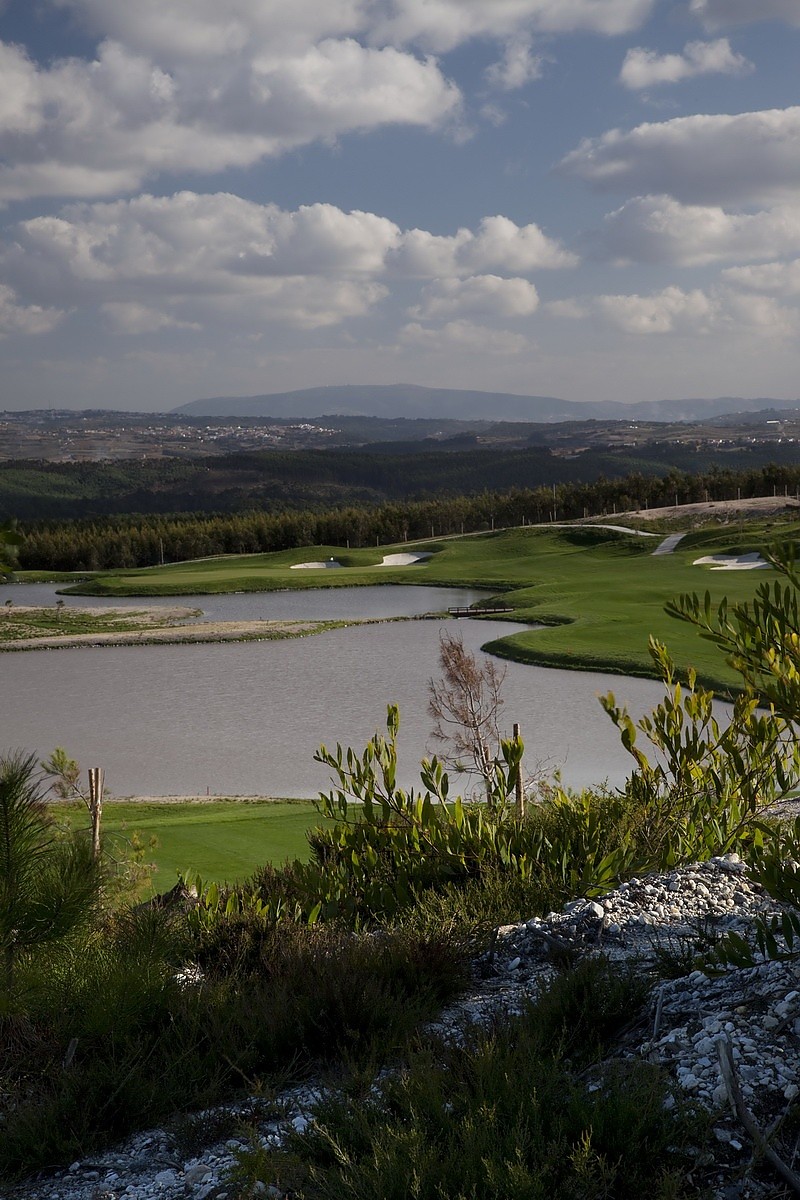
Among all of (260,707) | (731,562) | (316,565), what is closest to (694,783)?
(260,707)

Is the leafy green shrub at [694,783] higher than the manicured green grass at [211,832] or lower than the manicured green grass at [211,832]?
higher

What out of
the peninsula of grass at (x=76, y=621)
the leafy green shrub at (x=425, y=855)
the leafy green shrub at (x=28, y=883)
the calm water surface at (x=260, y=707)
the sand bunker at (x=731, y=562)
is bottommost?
the calm water surface at (x=260, y=707)

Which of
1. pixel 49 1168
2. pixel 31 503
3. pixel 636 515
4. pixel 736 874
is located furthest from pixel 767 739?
pixel 31 503

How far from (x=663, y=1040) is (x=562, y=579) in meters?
45.7

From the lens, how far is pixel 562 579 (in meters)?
48.8

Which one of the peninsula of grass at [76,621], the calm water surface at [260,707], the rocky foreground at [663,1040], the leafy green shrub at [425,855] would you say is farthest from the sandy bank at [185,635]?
the rocky foreground at [663,1040]

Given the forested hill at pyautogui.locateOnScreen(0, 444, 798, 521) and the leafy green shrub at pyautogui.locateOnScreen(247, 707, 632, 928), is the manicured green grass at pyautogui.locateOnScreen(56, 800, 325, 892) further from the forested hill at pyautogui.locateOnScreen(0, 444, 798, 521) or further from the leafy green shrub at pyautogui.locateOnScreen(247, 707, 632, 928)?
the forested hill at pyautogui.locateOnScreen(0, 444, 798, 521)

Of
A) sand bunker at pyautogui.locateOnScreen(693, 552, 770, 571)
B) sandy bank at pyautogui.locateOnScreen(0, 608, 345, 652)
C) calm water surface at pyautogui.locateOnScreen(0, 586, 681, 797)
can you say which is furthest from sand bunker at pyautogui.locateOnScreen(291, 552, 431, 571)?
calm water surface at pyautogui.locateOnScreen(0, 586, 681, 797)

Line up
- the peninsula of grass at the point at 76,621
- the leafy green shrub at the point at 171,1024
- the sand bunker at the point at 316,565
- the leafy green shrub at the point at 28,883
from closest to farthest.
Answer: the leafy green shrub at the point at 171,1024 < the leafy green shrub at the point at 28,883 < the peninsula of grass at the point at 76,621 < the sand bunker at the point at 316,565

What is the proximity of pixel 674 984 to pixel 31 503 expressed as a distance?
479 feet

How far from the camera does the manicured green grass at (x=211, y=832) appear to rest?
36.6 feet

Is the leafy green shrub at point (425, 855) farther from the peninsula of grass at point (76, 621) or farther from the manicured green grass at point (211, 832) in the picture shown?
the peninsula of grass at point (76, 621)

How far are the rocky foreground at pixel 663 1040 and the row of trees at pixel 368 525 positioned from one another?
7398 cm

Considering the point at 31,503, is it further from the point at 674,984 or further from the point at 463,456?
the point at 674,984
